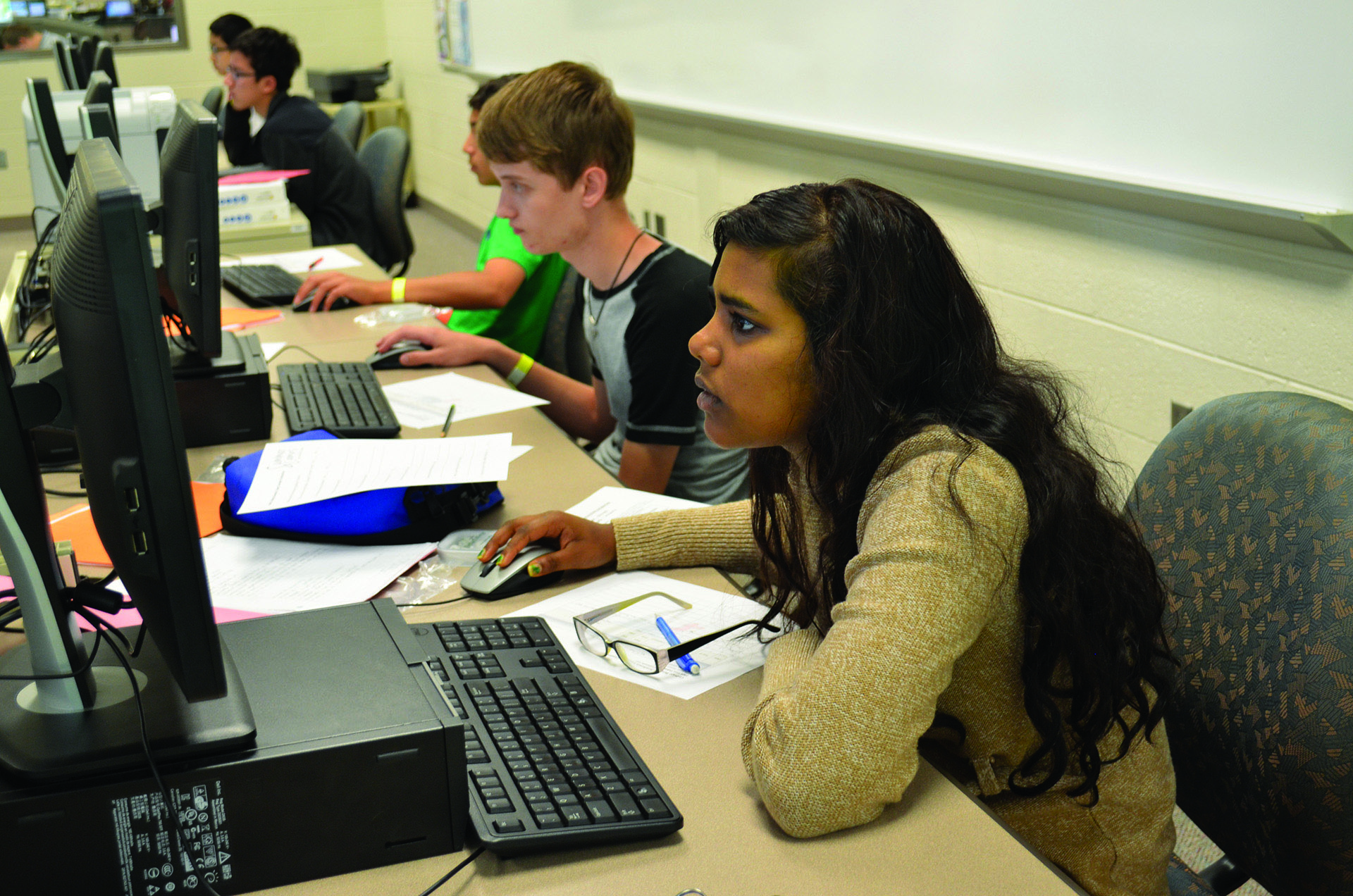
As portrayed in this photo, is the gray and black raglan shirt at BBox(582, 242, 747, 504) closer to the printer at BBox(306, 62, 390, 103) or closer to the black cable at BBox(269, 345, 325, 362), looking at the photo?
the black cable at BBox(269, 345, 325, 362)

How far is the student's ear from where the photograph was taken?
6.10ft

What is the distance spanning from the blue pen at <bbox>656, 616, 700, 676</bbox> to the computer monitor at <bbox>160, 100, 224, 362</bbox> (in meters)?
0.81

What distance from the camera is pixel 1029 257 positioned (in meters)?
2.12

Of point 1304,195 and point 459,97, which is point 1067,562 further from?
point 459,97

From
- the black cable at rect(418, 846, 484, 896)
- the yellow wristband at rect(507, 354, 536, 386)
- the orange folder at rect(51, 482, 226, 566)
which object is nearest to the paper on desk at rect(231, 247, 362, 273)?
the yellow wristband at rect(507, 354, 536, 386)

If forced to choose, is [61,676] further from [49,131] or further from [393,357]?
[49,131]

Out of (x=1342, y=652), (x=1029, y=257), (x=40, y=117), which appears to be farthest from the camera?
(x=40, y=117)

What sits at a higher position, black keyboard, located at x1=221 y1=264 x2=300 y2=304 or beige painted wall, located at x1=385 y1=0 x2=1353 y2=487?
beige painted wall, located at x1=385 y1=0 x2=1353 y2=487

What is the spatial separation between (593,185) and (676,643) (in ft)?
3.30

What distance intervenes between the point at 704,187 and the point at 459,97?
3.25 meters

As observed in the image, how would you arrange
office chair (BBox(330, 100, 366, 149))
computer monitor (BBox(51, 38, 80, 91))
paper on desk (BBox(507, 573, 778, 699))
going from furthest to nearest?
office chair (BBox(330, 100, 366, 149)) → computer monitor (BBox(51, 38, 80, 91)) → paper on desk (BBox(507, 573, 778, 699))

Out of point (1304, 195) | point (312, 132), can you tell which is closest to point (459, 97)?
point (312, 132)

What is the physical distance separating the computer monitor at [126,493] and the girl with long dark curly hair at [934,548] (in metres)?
0.42

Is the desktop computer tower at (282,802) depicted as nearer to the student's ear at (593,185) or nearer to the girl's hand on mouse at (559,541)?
the girl's hand on mouse at (559,541)
